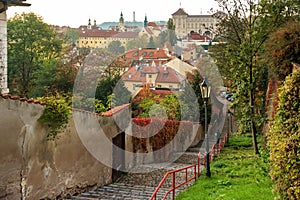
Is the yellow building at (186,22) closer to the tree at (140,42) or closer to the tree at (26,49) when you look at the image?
the tree at (140,42)

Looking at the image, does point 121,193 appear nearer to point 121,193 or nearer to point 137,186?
point 121,193

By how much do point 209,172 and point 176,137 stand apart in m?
8.98

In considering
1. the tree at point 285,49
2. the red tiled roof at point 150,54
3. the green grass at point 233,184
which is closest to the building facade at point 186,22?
the red tiled roof at point 150,54

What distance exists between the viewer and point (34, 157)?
8.46 metres

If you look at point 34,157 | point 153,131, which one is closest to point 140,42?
point 153,131

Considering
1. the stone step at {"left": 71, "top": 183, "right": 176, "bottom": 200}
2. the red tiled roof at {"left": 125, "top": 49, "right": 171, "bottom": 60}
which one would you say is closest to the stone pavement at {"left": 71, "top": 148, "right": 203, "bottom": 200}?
the stone step at {"left": 71, "top": 183, "right": 176, "bottom": 200}

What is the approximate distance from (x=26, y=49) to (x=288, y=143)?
34.5 m

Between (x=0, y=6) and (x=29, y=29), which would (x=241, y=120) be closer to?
(x=0, y=6)

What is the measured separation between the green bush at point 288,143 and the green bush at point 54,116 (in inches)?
175

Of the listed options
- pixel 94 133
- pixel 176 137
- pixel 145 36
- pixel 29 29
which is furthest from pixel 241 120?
pixel 145 36

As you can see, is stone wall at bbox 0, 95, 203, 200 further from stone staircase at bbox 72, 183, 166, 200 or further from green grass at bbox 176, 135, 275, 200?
green grass at bbox 176, 135, 275, 200

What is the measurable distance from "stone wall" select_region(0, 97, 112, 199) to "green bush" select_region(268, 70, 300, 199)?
449 centimetres

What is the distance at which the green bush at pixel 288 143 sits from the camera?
518 cm

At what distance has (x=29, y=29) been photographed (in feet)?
123
